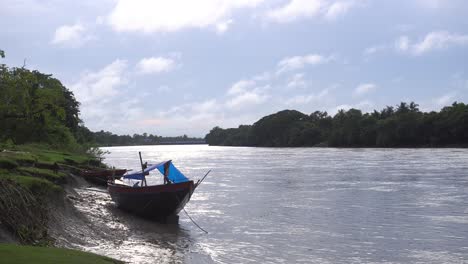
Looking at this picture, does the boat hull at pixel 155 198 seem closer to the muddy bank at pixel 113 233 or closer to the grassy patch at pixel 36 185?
the muddy bank at pixel 113 233

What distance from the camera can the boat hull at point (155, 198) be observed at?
864 inches

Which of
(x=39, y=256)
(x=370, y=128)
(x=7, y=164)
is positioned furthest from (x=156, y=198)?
(x=370, y=128)

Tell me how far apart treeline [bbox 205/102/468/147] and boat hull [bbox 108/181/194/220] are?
10047 centimetres

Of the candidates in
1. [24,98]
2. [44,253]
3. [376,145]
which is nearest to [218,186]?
[24,98]

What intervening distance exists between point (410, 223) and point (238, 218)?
743 centimetres

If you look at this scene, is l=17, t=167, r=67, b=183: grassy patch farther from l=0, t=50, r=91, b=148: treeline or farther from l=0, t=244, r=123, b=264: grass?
l=0, t=244, r=123, b=264: grass

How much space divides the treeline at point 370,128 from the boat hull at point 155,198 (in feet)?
330

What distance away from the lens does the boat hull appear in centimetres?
2195

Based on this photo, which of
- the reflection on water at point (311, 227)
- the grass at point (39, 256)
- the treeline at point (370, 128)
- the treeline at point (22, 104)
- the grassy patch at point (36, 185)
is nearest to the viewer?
the grass at point (39, 256)

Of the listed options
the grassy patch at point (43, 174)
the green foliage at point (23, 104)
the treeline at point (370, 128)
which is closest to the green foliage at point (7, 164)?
the grassy patch at point (43, 174)

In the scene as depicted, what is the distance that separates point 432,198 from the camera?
28812 mm

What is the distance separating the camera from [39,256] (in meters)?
9.10

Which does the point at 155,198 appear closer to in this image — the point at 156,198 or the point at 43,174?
the point at 156,198

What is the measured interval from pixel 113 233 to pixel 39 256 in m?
9.14
